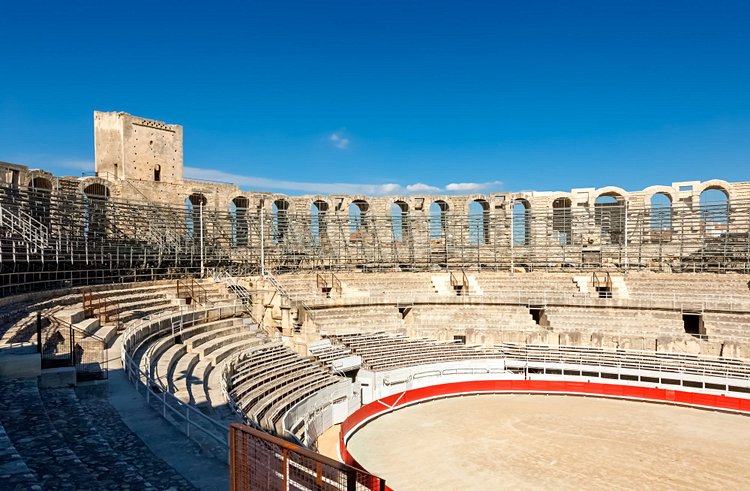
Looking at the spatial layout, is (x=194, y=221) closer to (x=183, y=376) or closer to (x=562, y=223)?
(x=183, y=376)

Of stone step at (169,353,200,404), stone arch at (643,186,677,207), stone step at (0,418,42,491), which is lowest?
stone step at (169,353,200,404)

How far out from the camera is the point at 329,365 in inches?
687

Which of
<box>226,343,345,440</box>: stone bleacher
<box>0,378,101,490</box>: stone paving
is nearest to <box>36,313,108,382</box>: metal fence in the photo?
<box>0,378,101,490</box>: stone paving

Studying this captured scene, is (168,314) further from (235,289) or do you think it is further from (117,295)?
(235,289)

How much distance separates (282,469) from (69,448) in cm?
312

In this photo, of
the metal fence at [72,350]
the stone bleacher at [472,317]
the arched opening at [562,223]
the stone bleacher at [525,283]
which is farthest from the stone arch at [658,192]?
the metal fence at [72,350]

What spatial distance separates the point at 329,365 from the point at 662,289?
16827 mm

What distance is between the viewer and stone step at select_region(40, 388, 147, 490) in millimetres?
4758

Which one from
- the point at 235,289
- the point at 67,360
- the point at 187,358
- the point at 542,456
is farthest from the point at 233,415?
the point at 235,289

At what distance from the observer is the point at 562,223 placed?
107 feet

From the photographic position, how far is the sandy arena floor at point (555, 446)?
34.6 feet

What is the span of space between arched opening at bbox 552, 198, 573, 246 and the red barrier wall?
1277 centimetres

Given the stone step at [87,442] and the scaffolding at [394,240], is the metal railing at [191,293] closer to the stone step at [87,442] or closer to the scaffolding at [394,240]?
the scaffolding at [394,240]

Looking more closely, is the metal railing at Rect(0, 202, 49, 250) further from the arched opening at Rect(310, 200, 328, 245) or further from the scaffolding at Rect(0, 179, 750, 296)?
the arched opening at Rect(310, 200, 328, 245)
